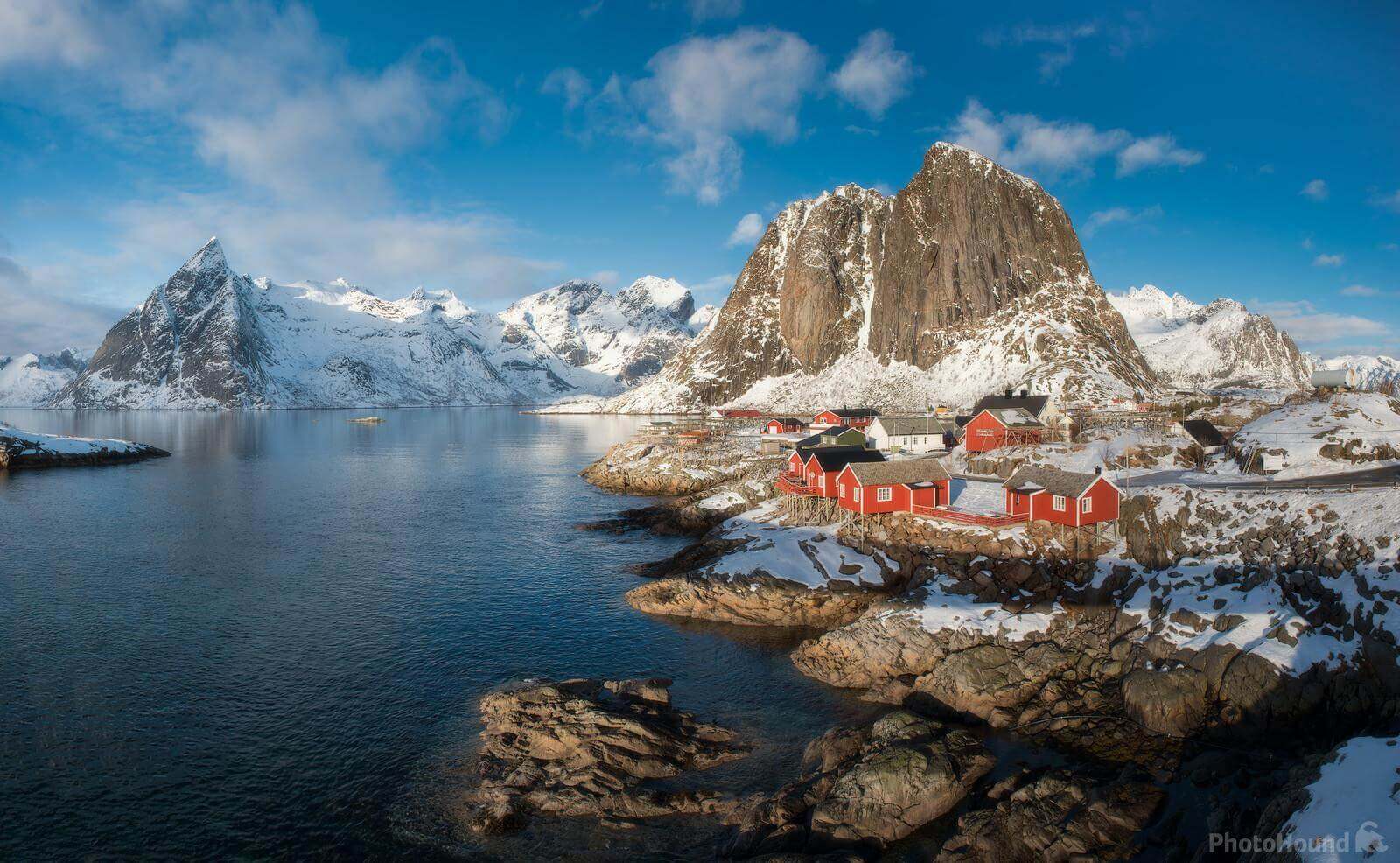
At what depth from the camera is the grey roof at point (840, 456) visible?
56156 mm

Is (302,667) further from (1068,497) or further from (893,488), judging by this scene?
(1068,497)

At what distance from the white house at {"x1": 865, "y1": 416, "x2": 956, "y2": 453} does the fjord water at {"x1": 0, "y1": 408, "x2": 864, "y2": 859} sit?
3750 cm

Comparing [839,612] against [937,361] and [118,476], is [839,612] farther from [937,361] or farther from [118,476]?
[937,361]

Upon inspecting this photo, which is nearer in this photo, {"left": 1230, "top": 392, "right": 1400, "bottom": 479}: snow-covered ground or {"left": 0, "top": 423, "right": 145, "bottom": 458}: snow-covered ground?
{"left": 1230, "top": 392, "right": 1400, "bottom": 479}: snow-covered ground

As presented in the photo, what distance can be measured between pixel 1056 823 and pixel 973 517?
2654 cm

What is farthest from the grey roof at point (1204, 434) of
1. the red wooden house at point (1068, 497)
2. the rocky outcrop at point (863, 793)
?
the rocky outcrop at point (863, 793)

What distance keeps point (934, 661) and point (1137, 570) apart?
13582 mm

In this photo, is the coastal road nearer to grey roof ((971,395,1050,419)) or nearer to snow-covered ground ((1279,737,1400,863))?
snow-covered ground ((1279,737,1400,863))

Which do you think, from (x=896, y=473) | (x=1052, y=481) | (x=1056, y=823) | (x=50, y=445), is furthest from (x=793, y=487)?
(x=50, y=445)

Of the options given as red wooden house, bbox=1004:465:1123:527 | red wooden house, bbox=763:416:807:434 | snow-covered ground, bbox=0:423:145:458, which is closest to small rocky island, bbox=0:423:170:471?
snow-covered ground, bbox=0:423:145:458

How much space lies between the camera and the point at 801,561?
147ft

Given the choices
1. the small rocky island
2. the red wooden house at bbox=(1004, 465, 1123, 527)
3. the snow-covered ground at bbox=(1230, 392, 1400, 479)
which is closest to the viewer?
the red wooden house at bbox=(1004, 465, 1123, 527)

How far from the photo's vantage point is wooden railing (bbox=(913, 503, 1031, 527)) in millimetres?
43938

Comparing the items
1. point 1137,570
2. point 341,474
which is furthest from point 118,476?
point 1137,570
